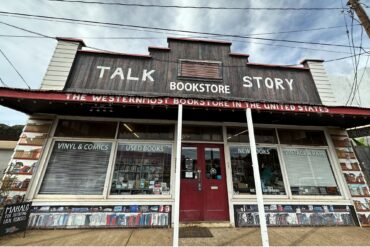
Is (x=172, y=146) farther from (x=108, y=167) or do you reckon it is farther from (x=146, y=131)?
(x=108, y=167)

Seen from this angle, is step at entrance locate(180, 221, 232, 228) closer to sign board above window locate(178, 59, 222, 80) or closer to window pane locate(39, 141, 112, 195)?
window pane locate(39, 141, 112, 195)

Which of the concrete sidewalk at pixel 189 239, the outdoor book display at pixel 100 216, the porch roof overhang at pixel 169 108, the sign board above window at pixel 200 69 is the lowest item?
the concrete sidewalk at pixel 189 239

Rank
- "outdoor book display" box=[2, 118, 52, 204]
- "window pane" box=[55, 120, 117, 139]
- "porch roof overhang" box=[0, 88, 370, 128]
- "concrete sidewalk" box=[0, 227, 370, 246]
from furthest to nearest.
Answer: "window pane" box=[55, 120, 117, 139] < "outdoor book display" box=[2, 118, 52, 204] < "porch roof overhang" box=[0, 88, 370, 128] < "concrete sidewalk" box=[0, 227, 370, 246]

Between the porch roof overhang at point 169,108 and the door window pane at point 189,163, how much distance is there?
3.38 feet

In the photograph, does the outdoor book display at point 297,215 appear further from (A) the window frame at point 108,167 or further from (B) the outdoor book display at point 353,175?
(A) the window frame at point 108,167

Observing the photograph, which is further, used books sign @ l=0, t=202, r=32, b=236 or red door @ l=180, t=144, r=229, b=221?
red door @ l=180, t=144, r=229, b=221

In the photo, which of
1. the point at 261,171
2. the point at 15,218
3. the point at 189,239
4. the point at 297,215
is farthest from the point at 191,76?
the point at 15,218

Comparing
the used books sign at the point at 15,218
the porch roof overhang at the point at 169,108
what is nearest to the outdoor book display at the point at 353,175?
the porch roof overhang at the point at 169,108

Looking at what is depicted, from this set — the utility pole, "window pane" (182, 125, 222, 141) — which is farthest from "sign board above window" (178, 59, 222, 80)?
the utility pole

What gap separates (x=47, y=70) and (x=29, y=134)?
2.07 meters

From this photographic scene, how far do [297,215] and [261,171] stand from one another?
1503mm

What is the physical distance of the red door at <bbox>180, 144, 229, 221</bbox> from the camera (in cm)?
494

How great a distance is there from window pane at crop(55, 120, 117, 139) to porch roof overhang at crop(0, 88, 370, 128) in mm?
311

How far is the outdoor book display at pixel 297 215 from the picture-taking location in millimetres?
4914
